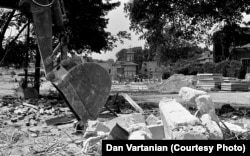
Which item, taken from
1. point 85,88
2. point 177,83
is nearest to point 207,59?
point 177,83

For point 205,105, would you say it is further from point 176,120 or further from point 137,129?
point 137,129

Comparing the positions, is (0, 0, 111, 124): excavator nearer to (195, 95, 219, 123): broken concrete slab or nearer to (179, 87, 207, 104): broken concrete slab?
(179, 87, 207, 104): broken concrete slab

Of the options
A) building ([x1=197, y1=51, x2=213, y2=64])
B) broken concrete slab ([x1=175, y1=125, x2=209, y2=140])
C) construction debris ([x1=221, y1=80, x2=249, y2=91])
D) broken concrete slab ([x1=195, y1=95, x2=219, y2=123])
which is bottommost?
construction debris ([x1=221, y1=80, x2=249, y2=91])

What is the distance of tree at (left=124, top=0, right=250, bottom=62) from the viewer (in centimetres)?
855

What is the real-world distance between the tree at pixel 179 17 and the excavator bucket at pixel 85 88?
4559 mm

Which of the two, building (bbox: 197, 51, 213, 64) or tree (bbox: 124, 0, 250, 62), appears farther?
building (bbox: 197, 51, 213, 64)

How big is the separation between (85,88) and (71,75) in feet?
1.14

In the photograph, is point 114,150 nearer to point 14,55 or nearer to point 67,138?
point 67,138

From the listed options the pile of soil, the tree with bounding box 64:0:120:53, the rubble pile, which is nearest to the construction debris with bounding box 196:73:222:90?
the pile of soil

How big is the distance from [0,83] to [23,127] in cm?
2108

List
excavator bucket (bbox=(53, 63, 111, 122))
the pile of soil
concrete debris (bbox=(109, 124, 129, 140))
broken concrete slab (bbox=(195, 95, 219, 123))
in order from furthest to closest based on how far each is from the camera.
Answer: the pile of soil, excavator bucket (bbox=(53, 63, 111, 122)), broken concrete slab (bbox=(195, 95, 219, 123)), concrete debris (bbox=(109, 124, 129, 140))

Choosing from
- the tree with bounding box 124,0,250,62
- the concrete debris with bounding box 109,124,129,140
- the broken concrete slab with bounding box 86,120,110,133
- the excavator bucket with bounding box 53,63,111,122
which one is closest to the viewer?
the concrete debris with bounding box 109,124,129,140

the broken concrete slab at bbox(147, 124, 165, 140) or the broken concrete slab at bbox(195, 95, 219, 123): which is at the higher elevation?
the broken concrete slab at bbox(195, 95, 219, 123)

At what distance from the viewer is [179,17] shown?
9664 mm
